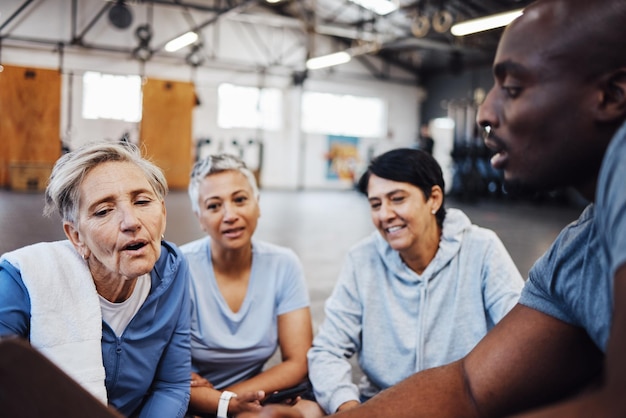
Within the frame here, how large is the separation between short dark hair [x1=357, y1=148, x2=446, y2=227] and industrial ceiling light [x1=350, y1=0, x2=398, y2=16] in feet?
34.9

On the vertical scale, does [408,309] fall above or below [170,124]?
below

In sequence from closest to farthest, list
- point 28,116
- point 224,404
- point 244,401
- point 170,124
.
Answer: point 244,401, point 224,404, point 28,116, point 170,124

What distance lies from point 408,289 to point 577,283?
46.2 inches

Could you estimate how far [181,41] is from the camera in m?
12.7

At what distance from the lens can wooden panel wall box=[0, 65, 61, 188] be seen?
41.2ft

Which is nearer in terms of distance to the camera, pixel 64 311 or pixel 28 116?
pixel 64 311

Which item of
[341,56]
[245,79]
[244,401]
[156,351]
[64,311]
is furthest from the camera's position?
[245,79]

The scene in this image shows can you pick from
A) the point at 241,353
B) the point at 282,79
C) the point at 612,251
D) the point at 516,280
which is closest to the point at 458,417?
the point at 612,251

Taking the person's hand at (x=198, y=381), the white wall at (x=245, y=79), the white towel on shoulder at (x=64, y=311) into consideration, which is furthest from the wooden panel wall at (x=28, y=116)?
the white towel on shoulder at (x=64, y=311)

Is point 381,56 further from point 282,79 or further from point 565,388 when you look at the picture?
point 565,388

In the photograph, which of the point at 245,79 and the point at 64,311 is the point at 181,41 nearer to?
the point at 245,79

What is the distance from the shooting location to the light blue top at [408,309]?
6.41 feet

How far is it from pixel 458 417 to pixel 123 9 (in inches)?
558

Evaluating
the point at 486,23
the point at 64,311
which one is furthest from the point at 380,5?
the point at 64,311
